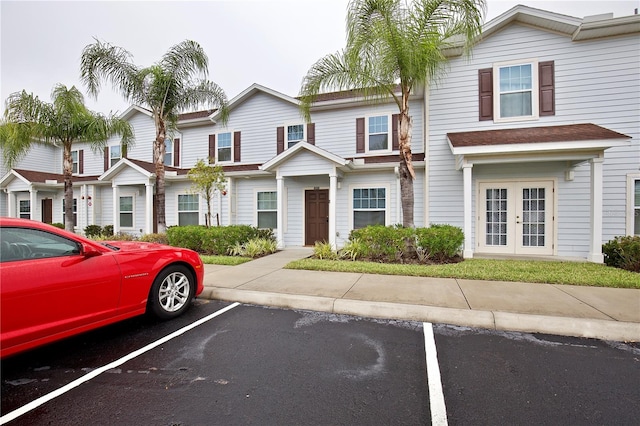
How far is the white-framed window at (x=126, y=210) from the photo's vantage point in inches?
553

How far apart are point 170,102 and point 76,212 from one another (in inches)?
363

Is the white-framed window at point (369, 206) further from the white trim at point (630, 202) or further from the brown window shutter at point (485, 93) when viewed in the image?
the white trim at point (630, 202)

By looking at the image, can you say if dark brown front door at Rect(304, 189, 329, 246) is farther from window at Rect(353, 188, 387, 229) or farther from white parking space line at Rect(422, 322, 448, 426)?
white parking space line at Rect(422, 322, 448, 426)

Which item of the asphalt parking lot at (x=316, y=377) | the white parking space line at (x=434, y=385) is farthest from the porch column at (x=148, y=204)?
the white parking space line at (x=434, y=385)

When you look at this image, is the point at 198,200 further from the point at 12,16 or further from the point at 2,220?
the point at 2,220

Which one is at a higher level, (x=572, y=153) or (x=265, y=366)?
(x=572, y=153)

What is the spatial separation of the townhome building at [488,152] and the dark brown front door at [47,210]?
6.19 meters

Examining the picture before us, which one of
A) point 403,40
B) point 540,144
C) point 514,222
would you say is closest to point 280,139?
point 403,40

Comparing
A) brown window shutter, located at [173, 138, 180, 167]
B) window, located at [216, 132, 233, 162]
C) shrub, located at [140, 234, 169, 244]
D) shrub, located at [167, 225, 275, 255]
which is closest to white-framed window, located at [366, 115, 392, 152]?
shrub, located at [167, 225, 275, 255]

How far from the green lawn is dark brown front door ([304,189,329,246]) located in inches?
158

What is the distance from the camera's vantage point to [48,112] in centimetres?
1108

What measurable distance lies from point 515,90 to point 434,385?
9.80m

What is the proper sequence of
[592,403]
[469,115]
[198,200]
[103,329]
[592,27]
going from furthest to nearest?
[198,200]
[469,115]
[592,27]
[103,329]
[592,403]

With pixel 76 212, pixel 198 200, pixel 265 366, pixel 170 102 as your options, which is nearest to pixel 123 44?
pixel 170 102
